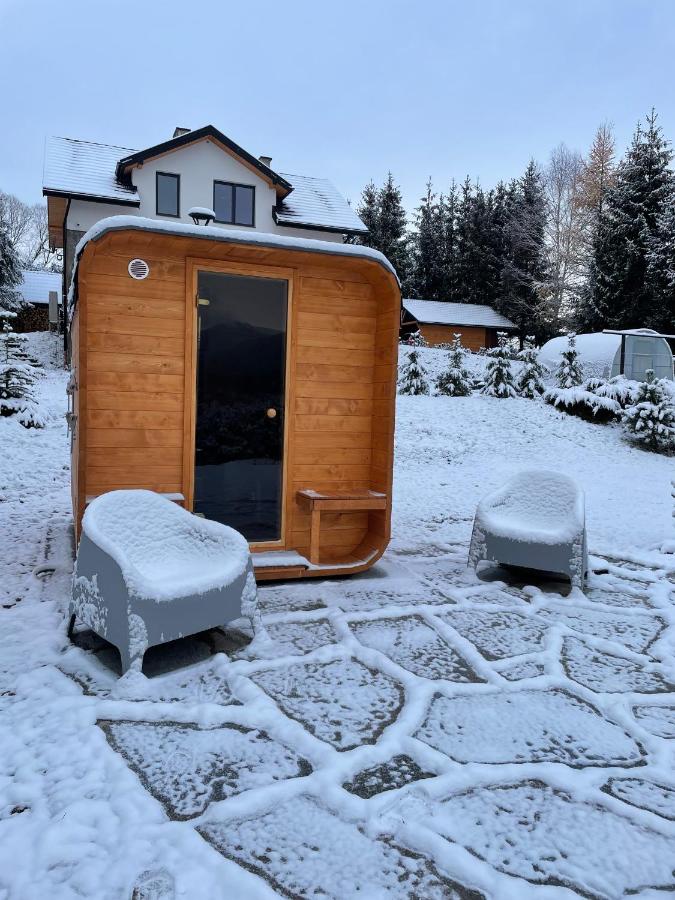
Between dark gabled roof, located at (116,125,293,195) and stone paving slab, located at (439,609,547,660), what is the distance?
616 inches

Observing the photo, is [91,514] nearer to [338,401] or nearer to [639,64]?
[338,401]

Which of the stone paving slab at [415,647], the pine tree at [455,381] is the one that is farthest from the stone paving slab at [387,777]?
the pine tree at [455,381]

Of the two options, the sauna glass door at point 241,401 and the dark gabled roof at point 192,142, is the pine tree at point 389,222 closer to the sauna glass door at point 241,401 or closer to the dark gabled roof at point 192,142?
the dark gabled roof at point 192,142

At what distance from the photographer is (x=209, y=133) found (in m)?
16.6

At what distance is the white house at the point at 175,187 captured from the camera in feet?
52.8

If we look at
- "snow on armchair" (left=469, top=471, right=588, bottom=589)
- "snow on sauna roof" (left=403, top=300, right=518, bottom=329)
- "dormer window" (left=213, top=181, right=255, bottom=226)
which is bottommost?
"snow on armchair" (left=469, top=471, right=588, bottom=589)

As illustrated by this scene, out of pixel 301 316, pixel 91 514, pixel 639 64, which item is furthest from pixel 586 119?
pixel 91 514

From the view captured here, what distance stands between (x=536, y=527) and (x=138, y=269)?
10.8ft

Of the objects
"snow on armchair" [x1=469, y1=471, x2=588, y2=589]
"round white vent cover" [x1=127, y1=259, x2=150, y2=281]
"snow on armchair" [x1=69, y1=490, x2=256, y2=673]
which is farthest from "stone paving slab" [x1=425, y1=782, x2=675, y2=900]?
"round white vent cover" [x1=127, y1=259, x2=150, y2=281]

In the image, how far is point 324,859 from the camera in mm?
1861

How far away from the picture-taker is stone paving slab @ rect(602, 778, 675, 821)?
84.5 inches

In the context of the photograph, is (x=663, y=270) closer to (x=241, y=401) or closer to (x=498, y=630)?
(x=241, y=401)

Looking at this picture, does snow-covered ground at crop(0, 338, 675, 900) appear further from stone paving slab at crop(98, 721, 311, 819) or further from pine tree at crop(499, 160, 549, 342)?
pine tree at crop(499, 160, 549, 342)

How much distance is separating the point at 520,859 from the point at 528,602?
98.9 inches
